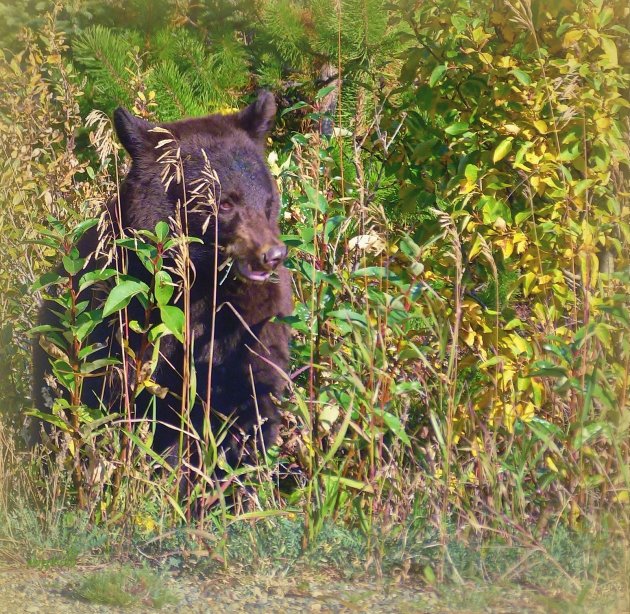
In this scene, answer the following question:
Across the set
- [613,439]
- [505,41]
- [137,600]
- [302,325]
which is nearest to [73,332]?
[302,325]

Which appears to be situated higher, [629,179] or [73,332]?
[629,179]

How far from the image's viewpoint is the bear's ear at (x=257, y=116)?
5.29m

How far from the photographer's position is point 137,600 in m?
2.93

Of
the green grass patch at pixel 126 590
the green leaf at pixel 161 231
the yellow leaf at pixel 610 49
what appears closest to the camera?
the green grass patch at pixel 126 590

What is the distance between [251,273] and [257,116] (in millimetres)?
1077

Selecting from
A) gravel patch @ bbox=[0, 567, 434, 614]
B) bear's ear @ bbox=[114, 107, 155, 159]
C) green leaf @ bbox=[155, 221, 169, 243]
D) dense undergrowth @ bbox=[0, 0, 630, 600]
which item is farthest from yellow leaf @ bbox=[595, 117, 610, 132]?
bear's ear @ bbox=[114, 107, 155, 159]

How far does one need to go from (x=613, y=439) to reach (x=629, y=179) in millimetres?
1654

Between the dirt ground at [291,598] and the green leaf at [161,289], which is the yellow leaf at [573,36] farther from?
the dirt ground at [291,598]

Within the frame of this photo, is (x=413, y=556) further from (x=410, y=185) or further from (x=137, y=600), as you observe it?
(x=410, y=185)

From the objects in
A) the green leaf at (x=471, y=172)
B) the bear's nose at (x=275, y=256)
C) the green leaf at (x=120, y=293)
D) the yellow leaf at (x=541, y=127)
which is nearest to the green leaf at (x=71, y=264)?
the green leaf at (x=120, y=293)

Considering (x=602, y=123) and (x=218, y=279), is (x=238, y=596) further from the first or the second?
(x=602, y=123)

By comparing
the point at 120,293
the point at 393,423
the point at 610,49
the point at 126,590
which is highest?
the point at 610,49

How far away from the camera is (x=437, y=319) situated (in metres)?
4.43

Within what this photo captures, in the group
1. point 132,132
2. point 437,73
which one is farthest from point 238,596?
point 132,132
